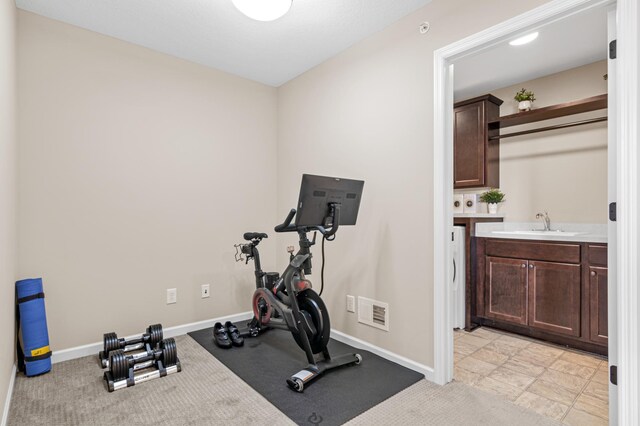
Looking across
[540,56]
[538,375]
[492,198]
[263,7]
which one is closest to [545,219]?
[492,198]

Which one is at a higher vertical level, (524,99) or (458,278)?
(524,99)

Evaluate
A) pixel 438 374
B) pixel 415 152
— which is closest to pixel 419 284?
pixel 438 374

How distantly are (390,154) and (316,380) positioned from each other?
166 centimetres

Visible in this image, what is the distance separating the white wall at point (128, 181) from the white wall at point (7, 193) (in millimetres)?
244

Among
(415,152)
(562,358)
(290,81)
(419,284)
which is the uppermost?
(290,81)

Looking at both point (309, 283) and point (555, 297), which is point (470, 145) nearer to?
point (555, 297)

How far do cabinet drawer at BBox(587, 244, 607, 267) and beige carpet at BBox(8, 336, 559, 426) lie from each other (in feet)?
4.82

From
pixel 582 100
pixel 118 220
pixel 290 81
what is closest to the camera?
pixel 118 220

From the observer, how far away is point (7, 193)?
6.17 feet

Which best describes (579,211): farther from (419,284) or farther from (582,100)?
(419,284)

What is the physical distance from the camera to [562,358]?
2645 millimetres

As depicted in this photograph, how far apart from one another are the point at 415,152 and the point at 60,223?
2.64m

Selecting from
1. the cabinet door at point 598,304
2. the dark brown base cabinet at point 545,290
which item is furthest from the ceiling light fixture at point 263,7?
the cabinet door at point 598,304

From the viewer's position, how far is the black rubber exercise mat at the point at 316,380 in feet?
6.16
